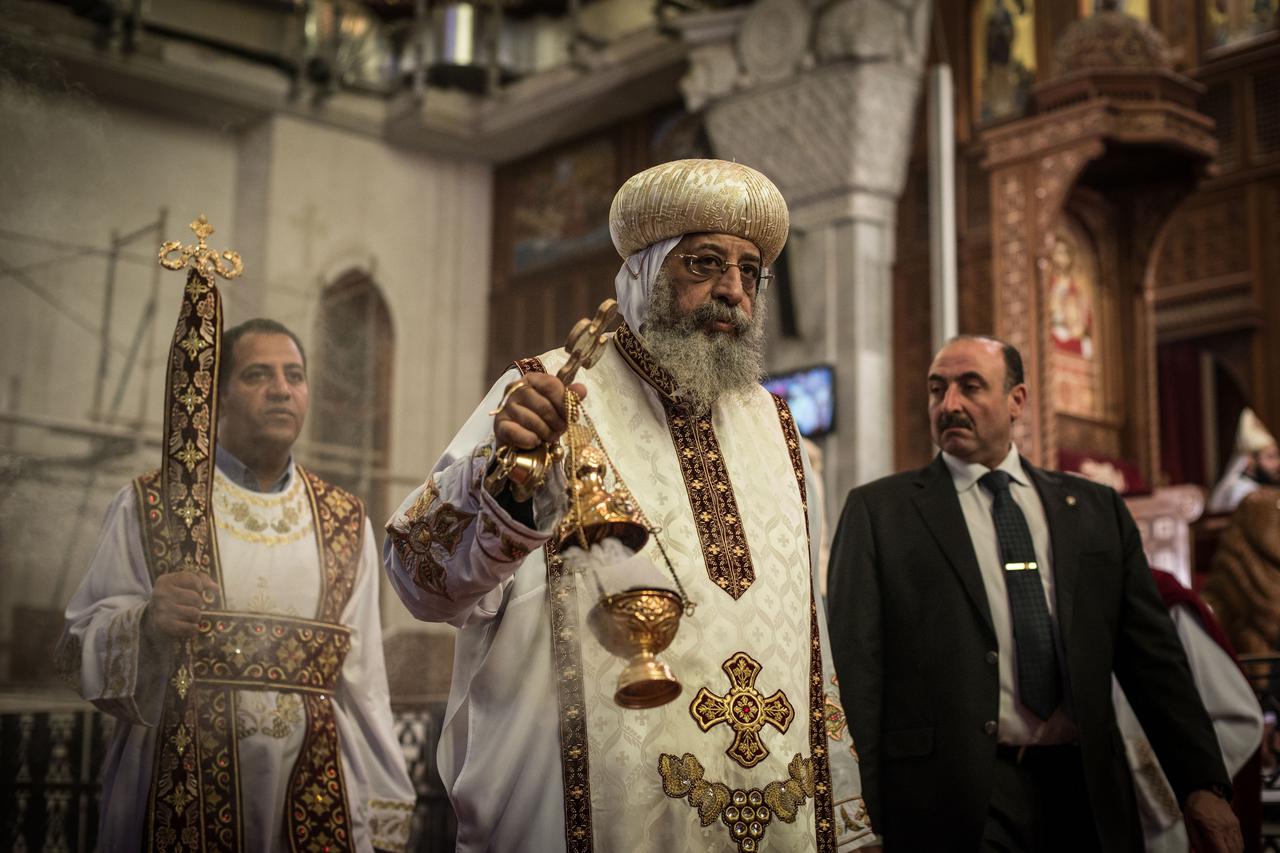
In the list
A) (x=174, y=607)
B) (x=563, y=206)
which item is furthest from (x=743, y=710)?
(x=563, y=206)

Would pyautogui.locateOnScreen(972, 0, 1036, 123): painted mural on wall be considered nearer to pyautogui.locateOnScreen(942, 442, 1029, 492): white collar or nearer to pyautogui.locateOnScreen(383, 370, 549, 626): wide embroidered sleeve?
pyautogui.locateOnScreen(942, 442, 1029, 492): white collar

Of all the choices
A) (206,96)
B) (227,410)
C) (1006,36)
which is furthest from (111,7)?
(1006,36)

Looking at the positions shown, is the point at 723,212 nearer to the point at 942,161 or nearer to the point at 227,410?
the point at 227,410

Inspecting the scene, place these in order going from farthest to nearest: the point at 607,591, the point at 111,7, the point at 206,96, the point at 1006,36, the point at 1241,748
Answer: the point at 1006,36, the point at 206,96, the point at 111,7, the point at 1241,748, the point at 607,591

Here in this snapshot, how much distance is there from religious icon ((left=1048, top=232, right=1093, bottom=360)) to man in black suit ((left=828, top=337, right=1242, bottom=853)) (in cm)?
490

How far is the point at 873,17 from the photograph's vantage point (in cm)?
974

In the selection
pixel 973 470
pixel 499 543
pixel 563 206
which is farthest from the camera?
pixel 563 206

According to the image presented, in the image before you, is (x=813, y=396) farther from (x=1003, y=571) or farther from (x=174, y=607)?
(x=174, y=607)

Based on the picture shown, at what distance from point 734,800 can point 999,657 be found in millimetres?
1144

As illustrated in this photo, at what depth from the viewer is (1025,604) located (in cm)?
372

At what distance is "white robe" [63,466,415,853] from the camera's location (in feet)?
11.2

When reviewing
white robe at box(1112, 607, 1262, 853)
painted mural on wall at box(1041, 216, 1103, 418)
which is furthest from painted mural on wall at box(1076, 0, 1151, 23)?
white robe at box(1112, 607, 1262, 853)

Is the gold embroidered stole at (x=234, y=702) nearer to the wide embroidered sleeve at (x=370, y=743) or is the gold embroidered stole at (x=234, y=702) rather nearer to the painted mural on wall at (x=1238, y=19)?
the wide embroidered sleeve at (x=370, y=743)

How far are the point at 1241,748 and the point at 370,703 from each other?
2518mm
